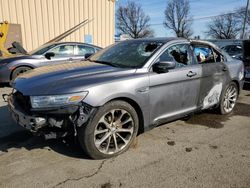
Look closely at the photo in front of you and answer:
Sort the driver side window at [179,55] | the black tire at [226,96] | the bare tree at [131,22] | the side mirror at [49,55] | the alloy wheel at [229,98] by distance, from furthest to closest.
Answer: the bare tree at [131,22] → the side mirror at [49,55] → the alloy wheel at [229,98] → the black tire at [226,96] → the driver side window at [179,55]

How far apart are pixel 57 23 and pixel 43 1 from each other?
1252 millimetres

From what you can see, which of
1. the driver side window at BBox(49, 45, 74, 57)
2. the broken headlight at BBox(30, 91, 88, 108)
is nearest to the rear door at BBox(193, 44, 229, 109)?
the broken headlight at BBox(30, 91, 88, 108)

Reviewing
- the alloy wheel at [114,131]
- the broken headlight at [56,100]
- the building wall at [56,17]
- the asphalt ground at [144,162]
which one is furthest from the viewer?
the building wall at [56,17]

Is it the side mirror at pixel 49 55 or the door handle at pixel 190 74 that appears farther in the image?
the side mirror at pixel 49 55

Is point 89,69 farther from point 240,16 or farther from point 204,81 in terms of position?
point 240,16

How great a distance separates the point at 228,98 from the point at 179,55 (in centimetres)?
172

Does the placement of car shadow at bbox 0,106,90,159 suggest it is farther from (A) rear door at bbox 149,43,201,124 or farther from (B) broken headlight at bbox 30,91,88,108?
(A) rear door at bbox 149,43,201,124

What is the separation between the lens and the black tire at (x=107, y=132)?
10.2 feet

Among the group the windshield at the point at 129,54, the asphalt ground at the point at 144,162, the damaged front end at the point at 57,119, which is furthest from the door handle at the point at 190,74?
the damaged front end at the point at 57,119

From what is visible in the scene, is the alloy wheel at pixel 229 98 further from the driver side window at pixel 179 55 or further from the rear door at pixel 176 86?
the driver side window at pixel 179 55

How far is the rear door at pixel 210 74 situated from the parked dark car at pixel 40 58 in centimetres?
380

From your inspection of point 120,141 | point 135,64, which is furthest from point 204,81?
point 120,141

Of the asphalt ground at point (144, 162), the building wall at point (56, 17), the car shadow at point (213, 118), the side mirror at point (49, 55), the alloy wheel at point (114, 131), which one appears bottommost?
the asphalt ground at point (144, 162)

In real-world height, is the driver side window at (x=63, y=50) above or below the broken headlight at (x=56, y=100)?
above
